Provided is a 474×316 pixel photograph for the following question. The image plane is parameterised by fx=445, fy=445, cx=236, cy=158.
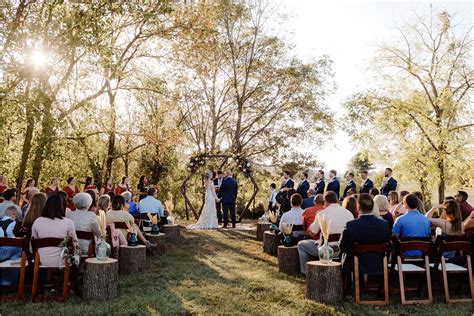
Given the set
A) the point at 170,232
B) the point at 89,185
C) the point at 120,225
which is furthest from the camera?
the point at 89,185

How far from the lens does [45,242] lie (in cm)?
615

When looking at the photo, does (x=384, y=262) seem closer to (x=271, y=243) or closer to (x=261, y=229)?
(x=271, y=243)

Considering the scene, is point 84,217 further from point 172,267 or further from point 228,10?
point 228,10

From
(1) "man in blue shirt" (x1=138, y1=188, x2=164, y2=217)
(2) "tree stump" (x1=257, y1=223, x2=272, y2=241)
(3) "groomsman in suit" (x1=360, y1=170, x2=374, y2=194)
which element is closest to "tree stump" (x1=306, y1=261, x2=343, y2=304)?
(1) "man in blue shirt" (x1=138, y1=188, x2=164, y2=217)

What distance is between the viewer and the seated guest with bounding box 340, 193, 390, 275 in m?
6.32

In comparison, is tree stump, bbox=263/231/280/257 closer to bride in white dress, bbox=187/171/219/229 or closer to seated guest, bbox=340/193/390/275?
seated guest, bbox=340/193/390/275

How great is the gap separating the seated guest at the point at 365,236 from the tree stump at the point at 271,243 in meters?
3.98

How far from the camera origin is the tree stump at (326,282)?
6.24 metres

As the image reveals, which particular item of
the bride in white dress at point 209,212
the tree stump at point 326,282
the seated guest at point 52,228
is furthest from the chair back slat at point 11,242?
the bride in white dress at point 209,212

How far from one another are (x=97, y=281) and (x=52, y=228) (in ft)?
3.26

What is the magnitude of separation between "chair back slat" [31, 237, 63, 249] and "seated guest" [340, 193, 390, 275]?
3995 millimetres

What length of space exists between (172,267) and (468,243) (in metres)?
5.32

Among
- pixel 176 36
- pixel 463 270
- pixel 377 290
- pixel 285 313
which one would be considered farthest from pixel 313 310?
pixel 176 36

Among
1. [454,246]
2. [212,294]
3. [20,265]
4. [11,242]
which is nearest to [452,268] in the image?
[454,246]
